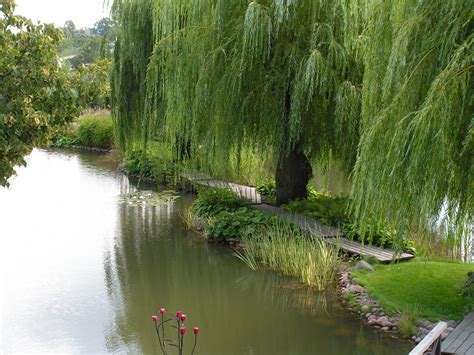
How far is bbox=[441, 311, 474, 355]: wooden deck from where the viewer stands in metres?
4.88

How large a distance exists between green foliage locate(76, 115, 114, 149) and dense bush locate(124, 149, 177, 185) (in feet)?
13.0

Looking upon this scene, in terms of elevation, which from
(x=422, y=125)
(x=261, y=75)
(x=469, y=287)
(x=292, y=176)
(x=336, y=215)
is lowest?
(x=469, y=287)

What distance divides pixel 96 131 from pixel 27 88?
58.3ft

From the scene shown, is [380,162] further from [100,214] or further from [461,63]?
[100,214]

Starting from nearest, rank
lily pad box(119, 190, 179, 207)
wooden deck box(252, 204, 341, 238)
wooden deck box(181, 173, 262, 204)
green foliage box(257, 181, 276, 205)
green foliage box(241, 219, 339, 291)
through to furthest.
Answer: green foliage box(241, 219, 339, 291) → wooden deck box(252, 204, 341, 238) → green foliage box(257, 181, 276, 205) → wooden deck box(181, 173, 262, 204) → lily pad box(119, 190, 179, 207)

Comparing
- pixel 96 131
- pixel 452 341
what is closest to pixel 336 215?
pixel 452 341

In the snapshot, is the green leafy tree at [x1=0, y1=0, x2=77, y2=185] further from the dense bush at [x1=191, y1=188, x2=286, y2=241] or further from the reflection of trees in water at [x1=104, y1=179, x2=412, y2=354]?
the dense bush at [x1=191, y1=188, x2=286, y2=241]

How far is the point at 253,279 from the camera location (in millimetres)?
8078

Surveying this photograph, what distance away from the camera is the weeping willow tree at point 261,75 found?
817cm

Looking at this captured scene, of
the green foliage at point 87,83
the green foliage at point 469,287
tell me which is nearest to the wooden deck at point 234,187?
the green foliage at point 469,287

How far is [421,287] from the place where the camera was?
6.75m

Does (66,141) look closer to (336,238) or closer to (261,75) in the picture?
(261,75)

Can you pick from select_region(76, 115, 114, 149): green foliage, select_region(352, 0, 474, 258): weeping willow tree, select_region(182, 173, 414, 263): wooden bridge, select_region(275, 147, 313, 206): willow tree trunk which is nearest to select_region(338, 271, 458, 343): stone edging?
select_region(182, 173, 414, 263): wooden bridge

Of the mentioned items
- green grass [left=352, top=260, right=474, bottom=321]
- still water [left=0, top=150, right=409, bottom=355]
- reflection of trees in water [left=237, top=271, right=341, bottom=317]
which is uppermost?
green grass [left=352, top=260, right=474, bottom=321]
